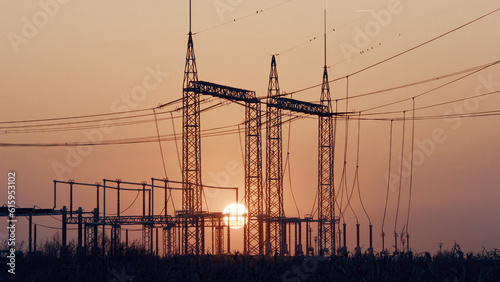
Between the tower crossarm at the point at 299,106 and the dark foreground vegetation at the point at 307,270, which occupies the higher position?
the tower crossarm at the point at 299,106

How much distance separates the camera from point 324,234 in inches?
2840

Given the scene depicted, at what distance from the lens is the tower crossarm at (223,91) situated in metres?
60.3

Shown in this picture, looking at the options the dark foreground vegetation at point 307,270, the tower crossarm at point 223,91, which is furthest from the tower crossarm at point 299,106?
the dark foreground vegetation at point 307,270

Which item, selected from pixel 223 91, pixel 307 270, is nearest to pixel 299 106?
pixel 223 91

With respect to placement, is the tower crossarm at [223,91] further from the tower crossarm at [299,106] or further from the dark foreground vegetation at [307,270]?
the dark foreground vegetation at [307,270]

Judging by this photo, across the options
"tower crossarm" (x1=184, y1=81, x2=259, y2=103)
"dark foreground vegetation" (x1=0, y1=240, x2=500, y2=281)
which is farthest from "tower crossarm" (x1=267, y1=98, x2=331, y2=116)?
"dark foreground vegetation" (x1=0, y1=240, x2=500, y2=281)

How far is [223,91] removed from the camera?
206ft

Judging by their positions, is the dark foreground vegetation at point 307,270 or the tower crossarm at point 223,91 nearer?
the dark foreground vegetation at point 307,270

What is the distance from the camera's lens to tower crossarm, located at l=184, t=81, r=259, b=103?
198 feet

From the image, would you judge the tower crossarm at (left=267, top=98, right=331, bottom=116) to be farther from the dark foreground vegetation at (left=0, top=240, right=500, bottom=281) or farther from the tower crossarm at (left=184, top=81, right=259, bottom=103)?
the dark foreground vegetation at (left=0, top=240, right=500, bottom=281)

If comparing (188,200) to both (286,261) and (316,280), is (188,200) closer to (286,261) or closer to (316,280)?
(286,261)

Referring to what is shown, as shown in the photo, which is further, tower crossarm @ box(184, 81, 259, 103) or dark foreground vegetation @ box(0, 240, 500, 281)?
tower crossarm @ box(184, 81, 259, 103)

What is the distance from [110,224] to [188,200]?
6218mm

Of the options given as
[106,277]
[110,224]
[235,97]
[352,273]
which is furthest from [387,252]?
[235,97]
